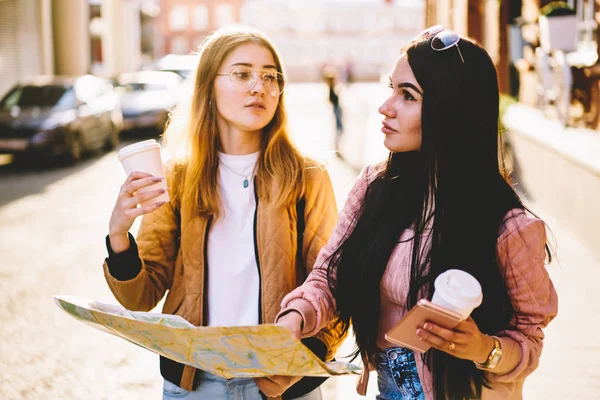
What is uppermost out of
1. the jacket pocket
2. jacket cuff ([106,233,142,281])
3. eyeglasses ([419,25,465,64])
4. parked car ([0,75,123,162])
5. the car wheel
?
eyeglasses ([419,25,465,64])

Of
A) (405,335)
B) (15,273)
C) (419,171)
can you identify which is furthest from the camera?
(15,273)

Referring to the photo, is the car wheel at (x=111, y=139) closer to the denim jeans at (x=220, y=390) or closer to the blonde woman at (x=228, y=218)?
the blonde woman at (x=228, y=218)

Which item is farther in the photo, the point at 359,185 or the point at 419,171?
the point at 359,185

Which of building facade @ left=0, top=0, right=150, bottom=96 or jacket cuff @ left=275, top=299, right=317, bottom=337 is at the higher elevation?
building facade @ left=0, top=0, right=150, bottom=96

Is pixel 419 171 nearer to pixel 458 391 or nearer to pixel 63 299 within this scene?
pixel 458 391

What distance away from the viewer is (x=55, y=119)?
14648 mm

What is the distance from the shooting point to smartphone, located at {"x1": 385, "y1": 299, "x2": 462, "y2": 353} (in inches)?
60.2

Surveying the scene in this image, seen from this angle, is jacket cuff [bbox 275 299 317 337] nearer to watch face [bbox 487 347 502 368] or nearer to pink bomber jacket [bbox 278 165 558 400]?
pink bomber jacket [bbox 278 165 558 400]

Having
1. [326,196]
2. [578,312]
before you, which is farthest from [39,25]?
[326,196]

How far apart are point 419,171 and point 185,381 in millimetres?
982

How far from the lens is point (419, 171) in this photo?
2.04 m

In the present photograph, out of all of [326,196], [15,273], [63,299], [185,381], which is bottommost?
[15,273]

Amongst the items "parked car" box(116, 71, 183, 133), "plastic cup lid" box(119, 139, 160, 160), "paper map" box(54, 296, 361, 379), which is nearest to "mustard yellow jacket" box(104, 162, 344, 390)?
"plastic cup lid" box(119, 139, 160, 160)

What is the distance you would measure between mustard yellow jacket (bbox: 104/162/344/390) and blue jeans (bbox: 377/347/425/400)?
10.9 inches
